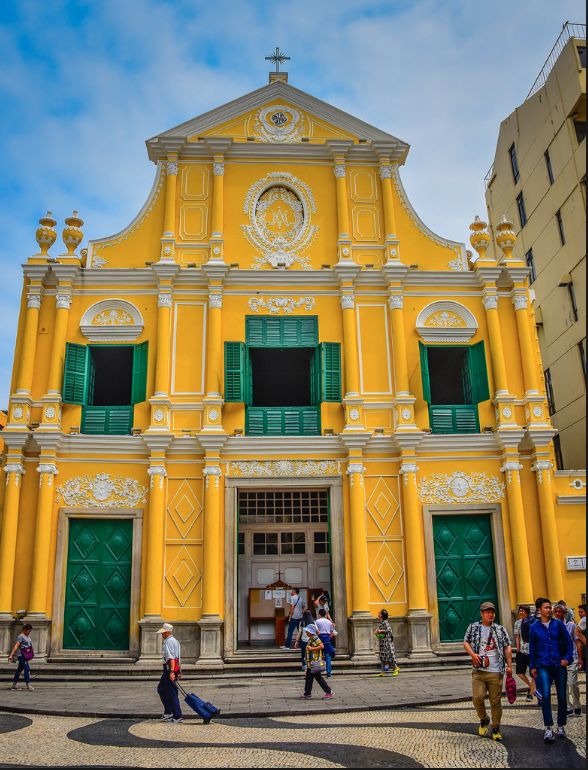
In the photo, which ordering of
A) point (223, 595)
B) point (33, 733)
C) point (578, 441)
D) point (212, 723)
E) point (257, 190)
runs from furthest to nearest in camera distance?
point (578, 441)
point (257, 190)
point (223, 595)
point (212, 723)
point (33, 733)

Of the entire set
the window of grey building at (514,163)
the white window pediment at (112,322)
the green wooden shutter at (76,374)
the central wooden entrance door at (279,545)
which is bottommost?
the central wooden entrance door at (279,545)

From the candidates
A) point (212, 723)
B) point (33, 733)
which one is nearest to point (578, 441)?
point (212, 723)

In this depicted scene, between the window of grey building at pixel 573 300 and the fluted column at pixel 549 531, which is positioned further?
the window of grey building at pixel 573 300

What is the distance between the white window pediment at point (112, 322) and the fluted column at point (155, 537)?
129 inches

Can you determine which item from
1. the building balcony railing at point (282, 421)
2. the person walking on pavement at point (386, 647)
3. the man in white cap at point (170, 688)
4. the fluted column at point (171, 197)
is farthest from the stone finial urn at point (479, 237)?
the man in white cap at point (170, 688)

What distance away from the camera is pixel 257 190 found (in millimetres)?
17906

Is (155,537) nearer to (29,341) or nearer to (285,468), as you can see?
(285,468)

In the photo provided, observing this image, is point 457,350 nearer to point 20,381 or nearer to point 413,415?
point 413,415

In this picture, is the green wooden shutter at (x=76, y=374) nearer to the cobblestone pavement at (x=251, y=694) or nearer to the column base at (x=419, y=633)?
the cobblestone pavement at (x=251, y=694)

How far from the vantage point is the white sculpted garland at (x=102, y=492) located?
50.8 feet

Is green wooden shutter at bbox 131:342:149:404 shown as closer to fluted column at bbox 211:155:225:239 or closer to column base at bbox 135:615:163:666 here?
fluted column at bbox 211:155:225:239

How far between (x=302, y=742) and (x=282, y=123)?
15.4m

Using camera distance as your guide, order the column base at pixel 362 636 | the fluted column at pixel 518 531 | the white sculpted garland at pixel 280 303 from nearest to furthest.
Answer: the column base at pixel 362 636
the fluted column at pixel 518 531
the white sculpted garland at pixel 280 303

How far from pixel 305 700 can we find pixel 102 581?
6.18 m
